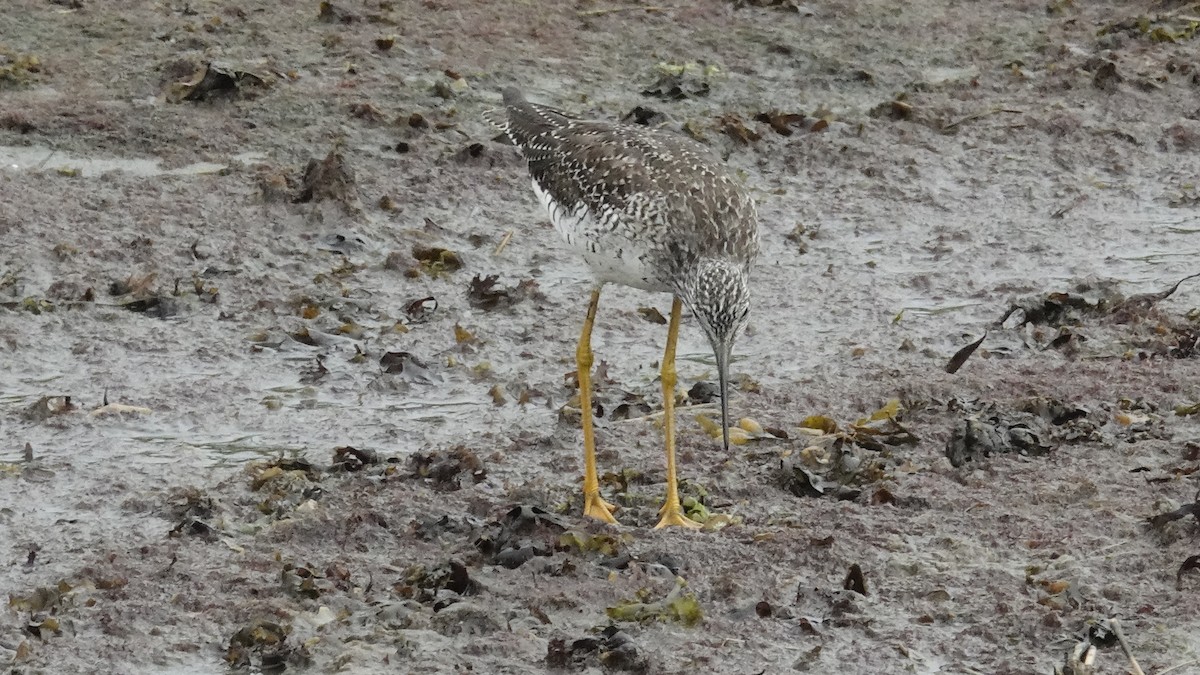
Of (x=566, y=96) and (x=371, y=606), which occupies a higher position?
(x=566, y=96)

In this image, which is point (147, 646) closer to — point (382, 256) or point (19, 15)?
point (382, 256)

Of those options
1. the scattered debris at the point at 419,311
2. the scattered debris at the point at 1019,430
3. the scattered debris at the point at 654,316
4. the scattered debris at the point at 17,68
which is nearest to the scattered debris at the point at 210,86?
the scattered debris at the point at 17,68

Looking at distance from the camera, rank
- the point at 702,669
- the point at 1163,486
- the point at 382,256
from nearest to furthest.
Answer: the point at 702,669, the point at 1163,486, the point at 382,256

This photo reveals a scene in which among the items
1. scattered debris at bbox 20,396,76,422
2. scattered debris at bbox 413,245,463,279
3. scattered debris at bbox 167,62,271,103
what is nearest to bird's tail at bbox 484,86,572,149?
scattered debris at bbox 413,245,463,279

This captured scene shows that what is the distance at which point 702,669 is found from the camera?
588 centimetres

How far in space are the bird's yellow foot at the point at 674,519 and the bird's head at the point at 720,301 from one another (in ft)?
1.36

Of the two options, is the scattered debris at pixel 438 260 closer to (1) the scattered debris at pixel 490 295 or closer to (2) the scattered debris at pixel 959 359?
(1) the scattered debris at pixel 490 295

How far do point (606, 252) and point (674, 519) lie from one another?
1.13 meters

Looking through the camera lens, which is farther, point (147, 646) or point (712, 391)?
point (712, 391)

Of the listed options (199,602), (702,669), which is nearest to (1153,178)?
(702,669)

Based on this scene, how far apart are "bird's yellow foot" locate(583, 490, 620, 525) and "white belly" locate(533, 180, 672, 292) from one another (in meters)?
0.90

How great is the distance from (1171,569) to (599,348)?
334 cm

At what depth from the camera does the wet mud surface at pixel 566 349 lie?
6203mm

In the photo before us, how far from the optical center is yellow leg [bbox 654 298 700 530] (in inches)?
275
